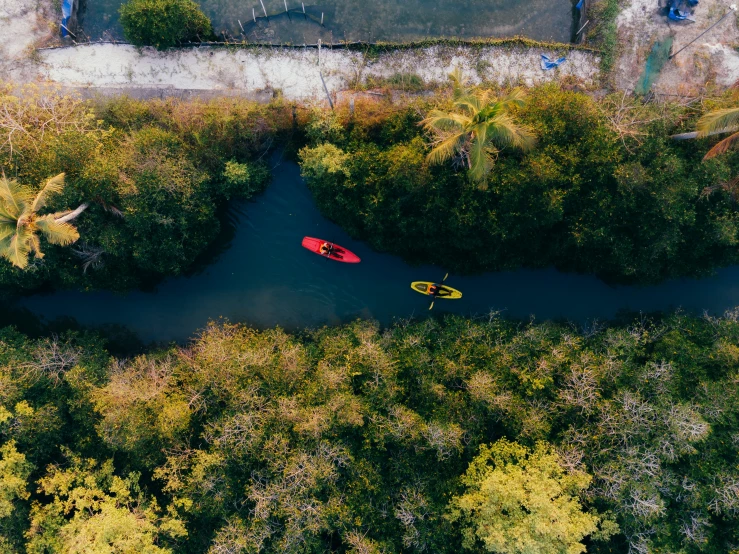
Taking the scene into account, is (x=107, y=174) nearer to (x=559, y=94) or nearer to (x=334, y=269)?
(x=334, y=269)

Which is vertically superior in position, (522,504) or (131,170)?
(131,170)

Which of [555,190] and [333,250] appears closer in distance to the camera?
[555,190]

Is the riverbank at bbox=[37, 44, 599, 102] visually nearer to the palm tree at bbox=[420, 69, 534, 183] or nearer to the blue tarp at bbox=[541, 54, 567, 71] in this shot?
Answer: the blue tarp at bbox=[541, 54, 567, 71]

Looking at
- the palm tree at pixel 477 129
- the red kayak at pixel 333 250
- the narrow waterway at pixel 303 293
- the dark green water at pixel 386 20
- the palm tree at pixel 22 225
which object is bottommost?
the narrow waterway at pixel 303 293

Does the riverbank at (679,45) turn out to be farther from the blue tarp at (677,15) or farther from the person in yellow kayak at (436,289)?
the person in yellow kayak at (436,289)

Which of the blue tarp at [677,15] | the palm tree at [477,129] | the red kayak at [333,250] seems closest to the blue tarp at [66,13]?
the red kayak at [333,250]

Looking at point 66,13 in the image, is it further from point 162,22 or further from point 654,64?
point 654,64

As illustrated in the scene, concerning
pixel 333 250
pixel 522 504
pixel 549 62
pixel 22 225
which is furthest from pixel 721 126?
pixel 22 225
